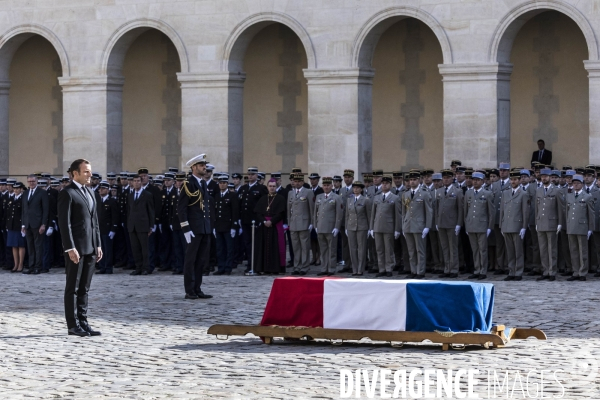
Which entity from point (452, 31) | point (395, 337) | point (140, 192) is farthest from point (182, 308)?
point (452, 31)

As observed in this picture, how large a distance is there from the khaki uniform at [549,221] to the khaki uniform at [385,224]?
2268 mm

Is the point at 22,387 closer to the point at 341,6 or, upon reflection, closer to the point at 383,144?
the point at 341,6

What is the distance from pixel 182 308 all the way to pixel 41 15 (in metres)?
13.5

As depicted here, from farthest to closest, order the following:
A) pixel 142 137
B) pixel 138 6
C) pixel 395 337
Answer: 1. pixel 142 137
2. pixel 138 6
3. pixel 395 337

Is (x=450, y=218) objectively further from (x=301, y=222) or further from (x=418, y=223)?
(x=301, y=222)

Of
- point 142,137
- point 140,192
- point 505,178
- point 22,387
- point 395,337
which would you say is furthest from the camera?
point 142,137

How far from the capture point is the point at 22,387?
9.23 m

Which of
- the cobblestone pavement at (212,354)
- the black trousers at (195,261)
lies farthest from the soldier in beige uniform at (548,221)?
the black trousers at (195,261)

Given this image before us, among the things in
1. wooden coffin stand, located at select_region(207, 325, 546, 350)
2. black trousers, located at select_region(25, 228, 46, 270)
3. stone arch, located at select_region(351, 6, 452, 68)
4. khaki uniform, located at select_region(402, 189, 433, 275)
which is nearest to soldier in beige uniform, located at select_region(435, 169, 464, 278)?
khaki uniform, located at select_region(402, 189, 433, 275)

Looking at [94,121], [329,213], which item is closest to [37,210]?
[94,121]

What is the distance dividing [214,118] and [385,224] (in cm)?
642

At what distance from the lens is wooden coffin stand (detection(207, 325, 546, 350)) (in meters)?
10.9

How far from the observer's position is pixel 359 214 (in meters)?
19.9

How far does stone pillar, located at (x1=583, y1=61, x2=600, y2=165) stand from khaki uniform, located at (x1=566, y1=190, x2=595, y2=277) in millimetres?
3095
